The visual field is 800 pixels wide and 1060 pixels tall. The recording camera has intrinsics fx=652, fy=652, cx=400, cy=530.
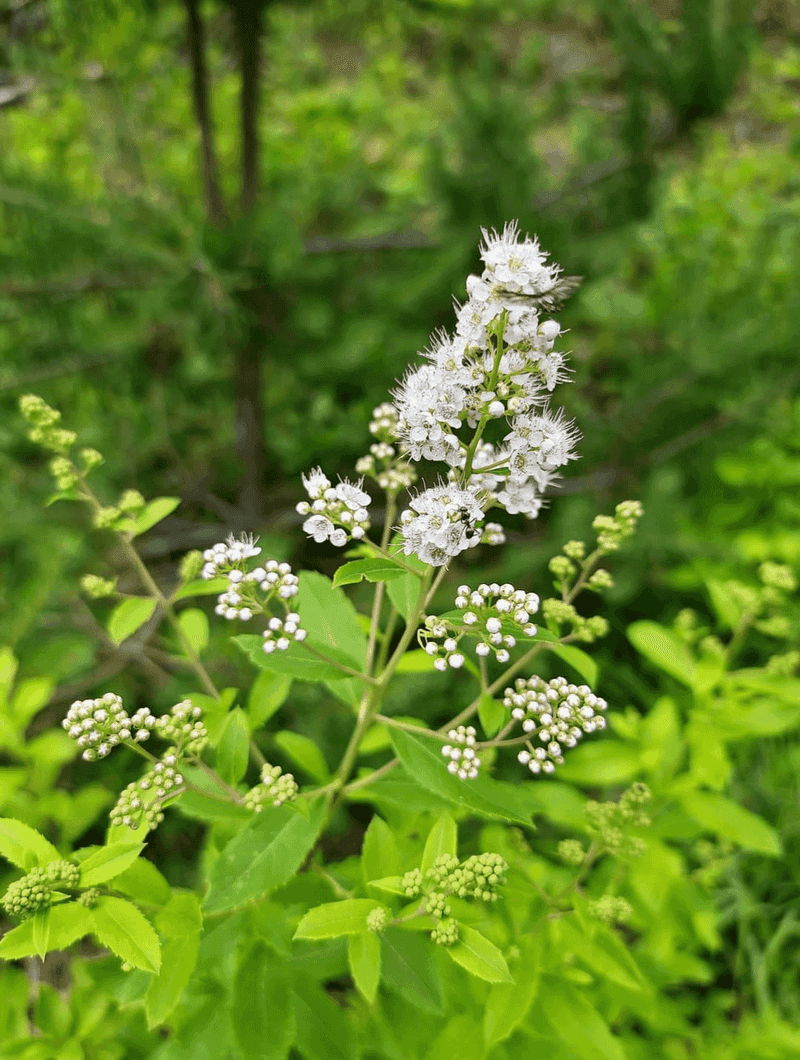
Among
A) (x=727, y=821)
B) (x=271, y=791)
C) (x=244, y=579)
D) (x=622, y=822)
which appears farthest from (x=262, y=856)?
(x=727, y=821)

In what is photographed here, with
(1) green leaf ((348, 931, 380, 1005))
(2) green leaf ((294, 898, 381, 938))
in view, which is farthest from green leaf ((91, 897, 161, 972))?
(1) green leaf ((348, 931, 380, 1005))

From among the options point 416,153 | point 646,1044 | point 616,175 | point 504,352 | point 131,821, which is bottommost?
point 646,1044

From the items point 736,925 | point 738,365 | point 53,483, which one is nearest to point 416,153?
point 738,365

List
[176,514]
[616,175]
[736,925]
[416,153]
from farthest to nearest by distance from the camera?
[416,153] → [176,514] → [616,175] → [736,925]

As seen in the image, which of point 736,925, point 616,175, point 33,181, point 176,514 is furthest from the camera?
point 176,514

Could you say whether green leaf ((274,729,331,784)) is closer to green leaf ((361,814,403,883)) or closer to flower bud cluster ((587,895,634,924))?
green leaf ((361,814,403,883))

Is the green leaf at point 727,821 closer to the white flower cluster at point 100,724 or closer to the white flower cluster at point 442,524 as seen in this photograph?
the white flower cluster at point 442,524

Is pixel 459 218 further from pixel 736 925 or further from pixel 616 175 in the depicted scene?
pixel 736 925

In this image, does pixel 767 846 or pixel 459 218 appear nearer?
pixel 767 846
